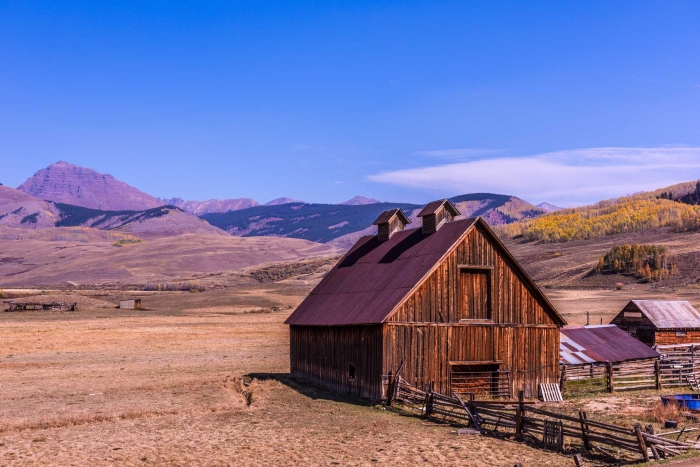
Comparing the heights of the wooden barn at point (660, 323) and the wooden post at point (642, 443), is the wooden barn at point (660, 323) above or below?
above

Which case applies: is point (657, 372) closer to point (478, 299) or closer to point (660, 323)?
point (478, 299)

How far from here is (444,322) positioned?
104ft

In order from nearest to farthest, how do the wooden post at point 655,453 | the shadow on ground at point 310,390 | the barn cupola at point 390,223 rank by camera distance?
the wooden post at point 655,453 → the shadow on ground at point 310,390 → the barn cupola at point 390,223

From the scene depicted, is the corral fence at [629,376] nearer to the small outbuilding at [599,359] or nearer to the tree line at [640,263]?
the small outbuilding at [599,359]

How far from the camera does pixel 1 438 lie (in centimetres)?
2416

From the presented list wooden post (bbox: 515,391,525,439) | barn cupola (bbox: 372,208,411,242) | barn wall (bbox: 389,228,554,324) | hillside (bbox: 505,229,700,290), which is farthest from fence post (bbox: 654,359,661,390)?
hillside (bbox: 505,229,700,290)

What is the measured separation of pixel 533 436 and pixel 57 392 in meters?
20.9

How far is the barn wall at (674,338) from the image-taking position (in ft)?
158

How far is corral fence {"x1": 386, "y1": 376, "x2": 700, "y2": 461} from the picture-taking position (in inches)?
828

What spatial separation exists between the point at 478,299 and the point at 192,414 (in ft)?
40.3

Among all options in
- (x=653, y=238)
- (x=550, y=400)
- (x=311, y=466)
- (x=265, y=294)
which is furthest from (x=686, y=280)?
(x=311, y=466)

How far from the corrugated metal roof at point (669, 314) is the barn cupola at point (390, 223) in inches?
728

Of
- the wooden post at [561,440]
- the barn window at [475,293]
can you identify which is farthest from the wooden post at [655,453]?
the barn window at [475,293]

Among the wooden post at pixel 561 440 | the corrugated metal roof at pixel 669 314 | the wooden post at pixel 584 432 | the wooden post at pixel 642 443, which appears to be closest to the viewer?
the wooden post at pixel 642 443
